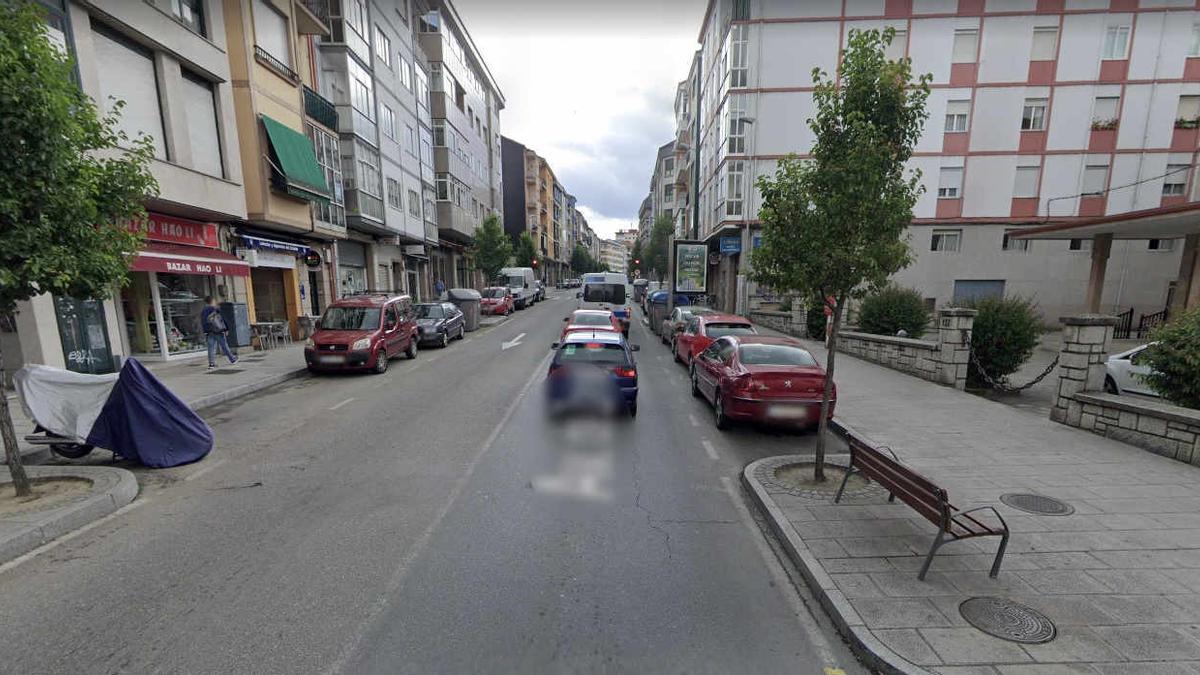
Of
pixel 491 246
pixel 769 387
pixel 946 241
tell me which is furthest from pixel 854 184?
pixel 491 246

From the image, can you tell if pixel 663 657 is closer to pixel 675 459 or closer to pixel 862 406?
pixel 675 459

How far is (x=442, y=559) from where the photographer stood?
12.5 ft

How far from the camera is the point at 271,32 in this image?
49.6 ft

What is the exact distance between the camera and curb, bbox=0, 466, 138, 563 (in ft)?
12.8

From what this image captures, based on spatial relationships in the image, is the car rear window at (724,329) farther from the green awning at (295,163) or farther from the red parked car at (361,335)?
the green awning at (295,163)

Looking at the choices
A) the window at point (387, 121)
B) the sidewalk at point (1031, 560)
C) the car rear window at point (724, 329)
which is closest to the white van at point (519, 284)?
the window at point (387, 121)

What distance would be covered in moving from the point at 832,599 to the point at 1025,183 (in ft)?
98.7

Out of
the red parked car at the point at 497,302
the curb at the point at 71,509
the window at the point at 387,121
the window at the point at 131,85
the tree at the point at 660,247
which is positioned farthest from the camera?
the tree at the point at 660,247

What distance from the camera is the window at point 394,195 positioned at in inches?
882

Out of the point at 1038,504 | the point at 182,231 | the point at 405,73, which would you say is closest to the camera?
the point at 1038,504

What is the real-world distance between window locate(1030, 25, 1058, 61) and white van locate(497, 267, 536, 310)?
3102 centimetres

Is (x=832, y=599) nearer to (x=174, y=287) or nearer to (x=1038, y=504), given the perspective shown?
(x=1038, y=504)

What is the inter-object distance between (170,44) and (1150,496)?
1957 centimetres

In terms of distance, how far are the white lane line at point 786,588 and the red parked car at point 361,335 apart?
9.62 meters
